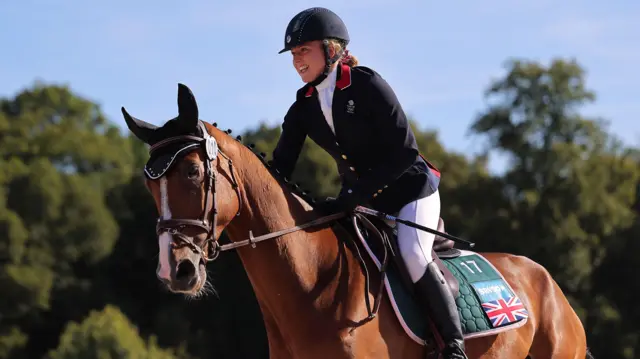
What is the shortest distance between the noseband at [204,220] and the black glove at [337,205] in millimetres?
1060

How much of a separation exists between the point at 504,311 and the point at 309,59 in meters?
2.61

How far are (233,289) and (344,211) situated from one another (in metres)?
43.2

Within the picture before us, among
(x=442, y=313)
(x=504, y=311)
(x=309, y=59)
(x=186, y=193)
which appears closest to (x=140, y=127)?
(x=186, y=193)

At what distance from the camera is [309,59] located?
7.32 meters

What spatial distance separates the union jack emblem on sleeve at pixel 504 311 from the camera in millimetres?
7953

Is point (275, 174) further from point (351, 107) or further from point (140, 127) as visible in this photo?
point (140, 127)

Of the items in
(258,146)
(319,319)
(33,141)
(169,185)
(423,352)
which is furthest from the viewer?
(33,141)

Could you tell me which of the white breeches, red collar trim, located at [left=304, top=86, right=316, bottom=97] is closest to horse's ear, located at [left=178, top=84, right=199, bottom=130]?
red collar trim, located at [left=304, top=86, right=316, bottom=97]

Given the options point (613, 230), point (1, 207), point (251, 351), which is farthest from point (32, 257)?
point (613, 230)

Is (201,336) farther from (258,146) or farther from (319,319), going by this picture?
(319,319)

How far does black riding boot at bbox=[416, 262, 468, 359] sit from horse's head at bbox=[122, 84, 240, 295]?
158cm

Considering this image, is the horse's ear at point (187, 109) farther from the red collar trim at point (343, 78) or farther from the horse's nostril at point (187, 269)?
the red collar trim at point (343, 78)

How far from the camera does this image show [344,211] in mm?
7383

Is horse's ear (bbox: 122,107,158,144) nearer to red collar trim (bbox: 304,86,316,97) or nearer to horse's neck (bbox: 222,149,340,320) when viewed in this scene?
horse's neck (bbox: 222,149,340,320)
